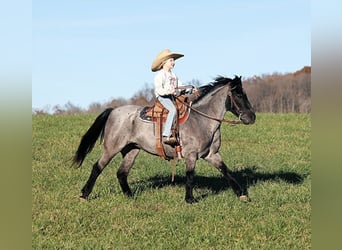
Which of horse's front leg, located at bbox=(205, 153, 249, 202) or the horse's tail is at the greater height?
the horse's tail

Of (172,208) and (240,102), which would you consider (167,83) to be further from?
(172,208)

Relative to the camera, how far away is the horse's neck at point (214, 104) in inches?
337

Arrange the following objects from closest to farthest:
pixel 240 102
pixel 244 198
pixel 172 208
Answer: pixel 172 208 → pixel 244 198 → pixel 240 102

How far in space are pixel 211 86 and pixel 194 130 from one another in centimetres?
98

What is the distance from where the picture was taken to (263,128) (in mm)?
20203

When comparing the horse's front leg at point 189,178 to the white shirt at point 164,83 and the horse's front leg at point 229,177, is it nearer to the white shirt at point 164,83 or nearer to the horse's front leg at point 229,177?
the horse's front leg at point 229,177

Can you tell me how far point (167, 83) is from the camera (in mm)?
7984

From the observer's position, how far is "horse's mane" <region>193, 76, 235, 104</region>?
340 inches

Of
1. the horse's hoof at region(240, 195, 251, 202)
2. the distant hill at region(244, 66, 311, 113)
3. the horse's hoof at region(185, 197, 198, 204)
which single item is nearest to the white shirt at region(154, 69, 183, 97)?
the horse's hoof at region(185, 197, 198, 204)

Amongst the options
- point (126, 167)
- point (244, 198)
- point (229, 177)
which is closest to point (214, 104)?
point (229, 177)

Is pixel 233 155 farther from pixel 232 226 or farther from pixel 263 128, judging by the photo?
pixel 232 226

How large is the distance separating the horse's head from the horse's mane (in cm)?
18

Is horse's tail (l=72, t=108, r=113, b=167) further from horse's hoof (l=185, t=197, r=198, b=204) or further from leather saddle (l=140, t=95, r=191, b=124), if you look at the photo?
horse's hoof (l=185, t=197, r=198, b=204)

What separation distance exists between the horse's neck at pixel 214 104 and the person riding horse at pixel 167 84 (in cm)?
65
